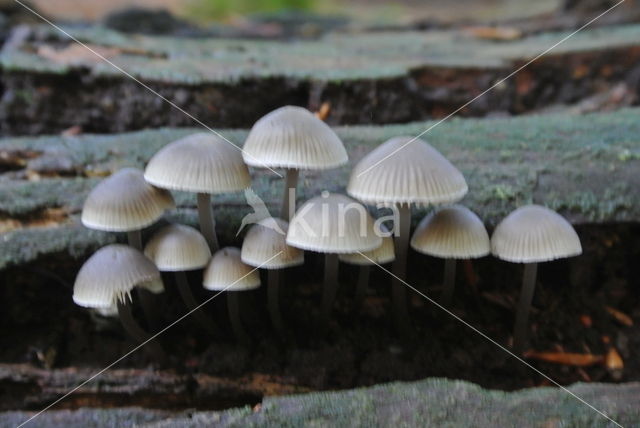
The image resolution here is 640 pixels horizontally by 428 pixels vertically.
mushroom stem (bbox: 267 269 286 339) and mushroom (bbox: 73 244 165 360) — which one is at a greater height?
mushroom (bbox: 73 244 165 360)

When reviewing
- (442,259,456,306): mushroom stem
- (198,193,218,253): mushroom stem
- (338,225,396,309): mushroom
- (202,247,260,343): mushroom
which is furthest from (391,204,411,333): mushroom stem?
(198,193,218,253): mushroom stem

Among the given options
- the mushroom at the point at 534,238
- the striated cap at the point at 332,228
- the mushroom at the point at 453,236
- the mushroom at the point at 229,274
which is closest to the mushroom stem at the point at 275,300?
the mushroom at the point at 229,274

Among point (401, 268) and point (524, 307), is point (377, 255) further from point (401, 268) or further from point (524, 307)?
point (524, 307)

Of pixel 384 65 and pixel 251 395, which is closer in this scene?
pixel 251 395

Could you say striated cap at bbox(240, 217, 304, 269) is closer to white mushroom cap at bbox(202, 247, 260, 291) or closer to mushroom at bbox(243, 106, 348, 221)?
white mushroom cap at bbox(202, 247, 260, 291)

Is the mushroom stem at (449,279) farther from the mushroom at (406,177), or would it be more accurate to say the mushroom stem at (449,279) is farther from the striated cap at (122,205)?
the striated cap at (122,205)

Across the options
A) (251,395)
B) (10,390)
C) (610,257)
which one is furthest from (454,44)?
(10,390)

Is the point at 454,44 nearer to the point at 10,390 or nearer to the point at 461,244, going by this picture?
the point at 461,244
